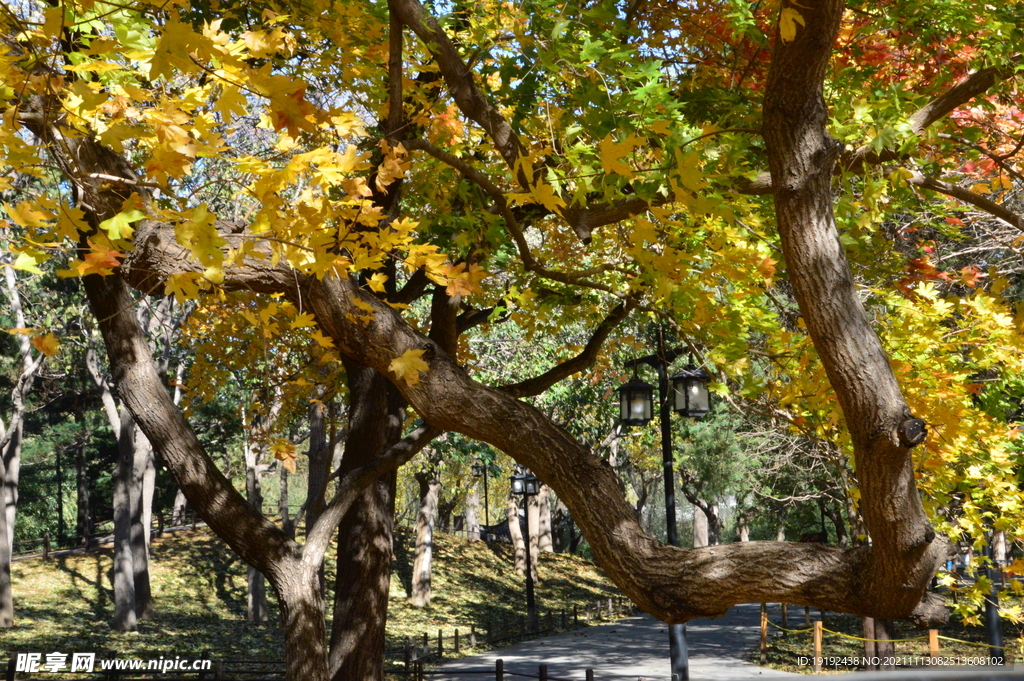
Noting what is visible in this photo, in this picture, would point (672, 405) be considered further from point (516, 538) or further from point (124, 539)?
point (516, 538)

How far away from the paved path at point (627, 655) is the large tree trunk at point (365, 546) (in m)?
6.21

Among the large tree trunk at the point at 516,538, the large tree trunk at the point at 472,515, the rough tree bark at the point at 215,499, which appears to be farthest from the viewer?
the large tree trunk at the point at 472,515

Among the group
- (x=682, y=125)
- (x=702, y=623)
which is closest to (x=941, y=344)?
(x=682, y=125)

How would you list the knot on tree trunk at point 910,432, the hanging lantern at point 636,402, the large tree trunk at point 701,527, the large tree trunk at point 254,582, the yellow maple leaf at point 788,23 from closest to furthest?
the knot on tree trunk at point 910,432 → the yellow maple leaf at point 788,23 → the hanging lantern at point 636,402 → the large tree trunk at point 254,582 → the large tree trunk at point 701,527

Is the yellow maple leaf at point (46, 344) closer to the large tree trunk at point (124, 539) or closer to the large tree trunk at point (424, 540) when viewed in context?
the large tree trunk at point (124, 539)

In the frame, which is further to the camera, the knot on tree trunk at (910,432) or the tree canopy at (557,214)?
the tree canopy at (557,214)

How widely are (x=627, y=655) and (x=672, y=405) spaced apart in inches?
395

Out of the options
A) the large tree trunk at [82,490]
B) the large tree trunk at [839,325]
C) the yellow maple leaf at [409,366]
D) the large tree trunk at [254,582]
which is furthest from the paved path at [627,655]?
the large tree trunk at [82,490]

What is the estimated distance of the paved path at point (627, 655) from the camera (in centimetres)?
1520

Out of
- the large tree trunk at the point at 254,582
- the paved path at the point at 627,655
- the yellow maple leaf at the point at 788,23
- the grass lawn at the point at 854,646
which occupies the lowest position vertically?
the paved path at the point at 627,655

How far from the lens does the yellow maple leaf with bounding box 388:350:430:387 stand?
3.79m

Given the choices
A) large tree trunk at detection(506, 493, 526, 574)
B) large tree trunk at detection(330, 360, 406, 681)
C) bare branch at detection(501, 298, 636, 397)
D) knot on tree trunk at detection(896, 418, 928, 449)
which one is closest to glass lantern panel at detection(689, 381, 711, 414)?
bare branch at detection(501, 298, 636, 397)

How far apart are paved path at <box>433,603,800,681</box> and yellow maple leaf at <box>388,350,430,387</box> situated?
9.52 metres

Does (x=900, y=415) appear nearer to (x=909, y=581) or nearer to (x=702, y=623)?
(x=909, y=581)
